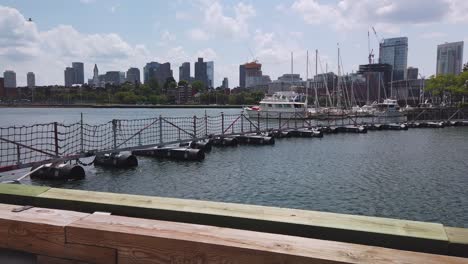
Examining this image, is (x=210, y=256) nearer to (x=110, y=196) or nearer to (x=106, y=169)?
(x=110, y=196)

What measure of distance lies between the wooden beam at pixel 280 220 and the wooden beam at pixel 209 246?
0.32 metres

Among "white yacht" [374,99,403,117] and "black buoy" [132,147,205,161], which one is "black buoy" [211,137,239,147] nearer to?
"black buoy" [132,147,205,161]

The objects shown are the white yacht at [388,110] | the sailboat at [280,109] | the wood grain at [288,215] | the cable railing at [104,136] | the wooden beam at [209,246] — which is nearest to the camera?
the wooden beam at [209,246]

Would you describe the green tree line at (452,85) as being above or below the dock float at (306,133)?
above

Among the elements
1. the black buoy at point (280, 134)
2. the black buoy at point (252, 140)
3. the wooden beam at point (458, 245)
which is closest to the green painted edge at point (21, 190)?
the wooden beam at point (458, 245)

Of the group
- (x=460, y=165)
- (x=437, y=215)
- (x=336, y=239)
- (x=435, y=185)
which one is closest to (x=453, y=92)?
(x=460, y=165)

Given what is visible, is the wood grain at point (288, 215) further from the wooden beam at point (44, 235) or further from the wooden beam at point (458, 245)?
the wooden beam at point (44, 235)

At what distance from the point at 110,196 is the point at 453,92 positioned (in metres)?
114

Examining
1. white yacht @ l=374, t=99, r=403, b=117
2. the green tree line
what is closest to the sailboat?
white yacht @ l=374, t=99, r=403, b=117

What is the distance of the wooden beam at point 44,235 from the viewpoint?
2.84m

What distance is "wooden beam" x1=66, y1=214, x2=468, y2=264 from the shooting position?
→ 2365 mm

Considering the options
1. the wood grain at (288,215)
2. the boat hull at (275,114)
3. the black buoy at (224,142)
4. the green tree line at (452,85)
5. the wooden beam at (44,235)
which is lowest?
the black buoy at (224,142)

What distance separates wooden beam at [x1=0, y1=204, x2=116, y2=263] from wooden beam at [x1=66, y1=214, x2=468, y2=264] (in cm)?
7

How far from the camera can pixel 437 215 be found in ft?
51.4
